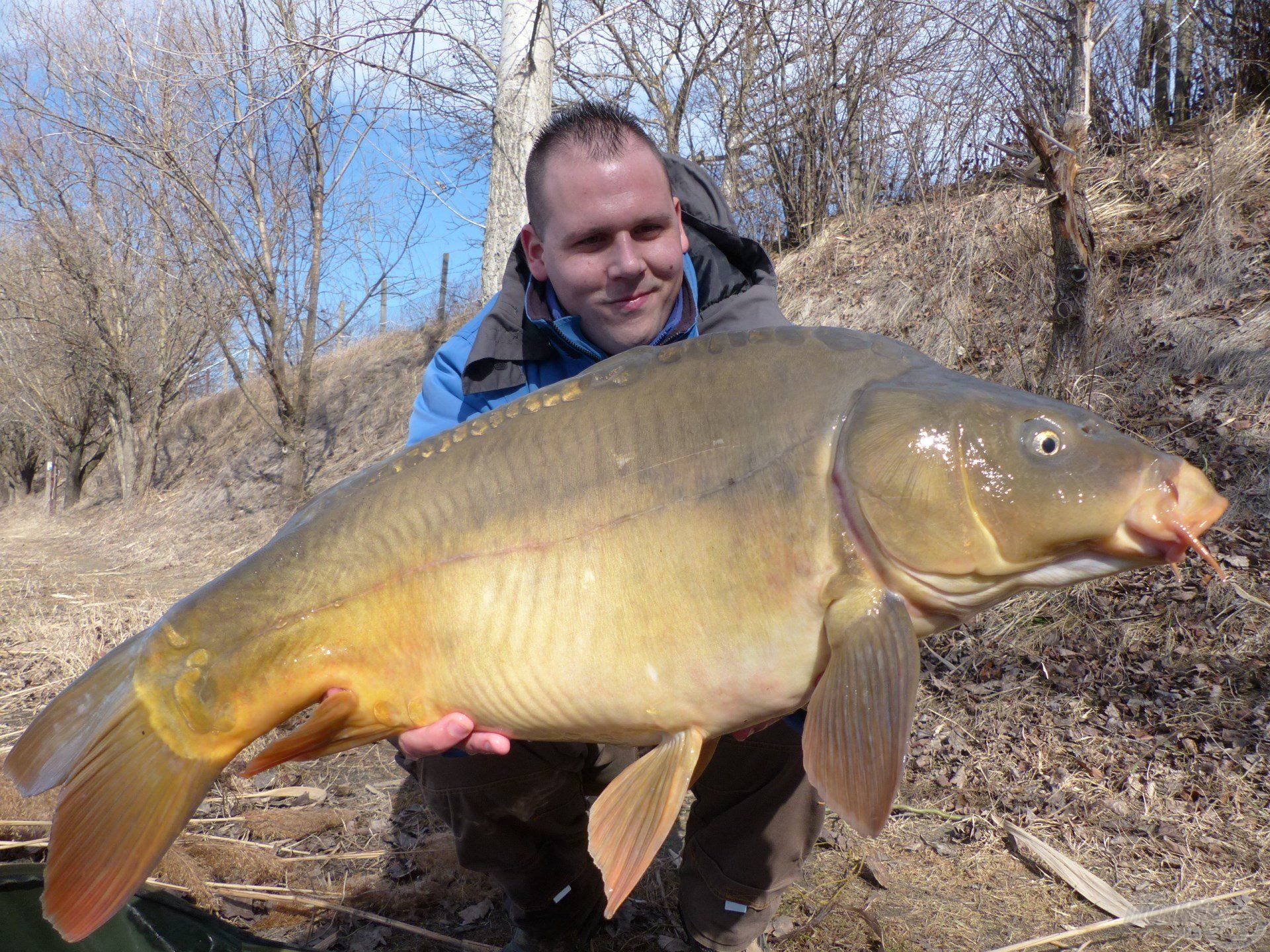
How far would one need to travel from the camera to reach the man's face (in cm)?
203

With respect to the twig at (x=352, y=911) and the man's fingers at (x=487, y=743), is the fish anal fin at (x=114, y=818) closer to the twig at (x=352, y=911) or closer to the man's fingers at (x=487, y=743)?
the man's fingers at (x=487, y=743)

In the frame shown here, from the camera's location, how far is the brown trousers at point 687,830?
2033 millimetres

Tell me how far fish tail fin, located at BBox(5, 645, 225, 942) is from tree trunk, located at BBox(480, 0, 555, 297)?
155 inches

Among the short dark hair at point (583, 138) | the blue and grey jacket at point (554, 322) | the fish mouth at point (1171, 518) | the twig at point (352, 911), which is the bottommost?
the twig at point (352, 911)

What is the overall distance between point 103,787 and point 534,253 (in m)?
1.57

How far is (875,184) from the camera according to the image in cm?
834

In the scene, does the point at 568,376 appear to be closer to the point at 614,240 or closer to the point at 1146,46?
the point at 614,240

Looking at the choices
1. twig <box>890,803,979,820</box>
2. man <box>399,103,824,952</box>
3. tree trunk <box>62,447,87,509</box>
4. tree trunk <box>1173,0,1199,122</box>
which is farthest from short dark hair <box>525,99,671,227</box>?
tree trunk <box>62,447,87,509</box>

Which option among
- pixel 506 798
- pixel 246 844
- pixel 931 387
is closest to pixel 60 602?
pixel 246 844

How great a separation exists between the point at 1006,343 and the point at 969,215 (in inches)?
65.5

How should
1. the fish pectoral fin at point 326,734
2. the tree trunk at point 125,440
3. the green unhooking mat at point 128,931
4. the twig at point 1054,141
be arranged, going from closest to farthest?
the fish pectoral fin at point 326,734
the green unhooking mat at point 128,931
the twig at point 1054,141
the tree trunk at point 125,440

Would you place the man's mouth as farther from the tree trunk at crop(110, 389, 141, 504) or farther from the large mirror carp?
the tree trunk at crop(110, 389, 141, 504)

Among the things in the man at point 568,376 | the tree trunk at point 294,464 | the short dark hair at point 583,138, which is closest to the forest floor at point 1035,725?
the man at point 568,376

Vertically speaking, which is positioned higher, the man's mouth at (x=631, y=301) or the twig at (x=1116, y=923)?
the man's mouth at (x=631, y=301)
